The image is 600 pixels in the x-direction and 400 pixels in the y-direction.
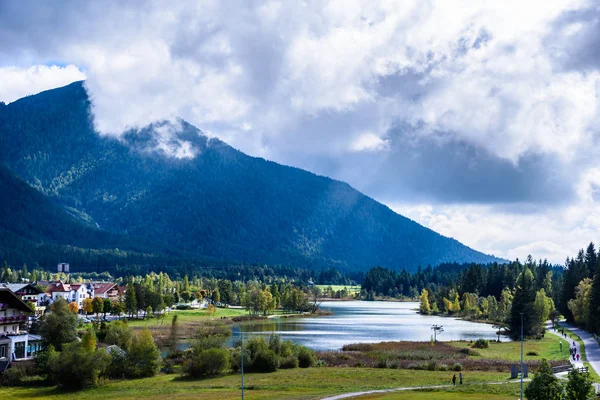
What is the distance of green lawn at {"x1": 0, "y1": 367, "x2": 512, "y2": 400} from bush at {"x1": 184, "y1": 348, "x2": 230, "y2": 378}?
174 centimetres

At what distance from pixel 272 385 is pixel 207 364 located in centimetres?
1188

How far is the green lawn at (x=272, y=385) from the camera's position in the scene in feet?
210

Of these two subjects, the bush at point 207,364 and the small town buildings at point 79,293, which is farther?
the small town buildings at point 79,293

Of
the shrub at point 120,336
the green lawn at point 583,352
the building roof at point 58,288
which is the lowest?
the green lawn at point 583,352

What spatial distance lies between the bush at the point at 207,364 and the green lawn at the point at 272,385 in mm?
1744

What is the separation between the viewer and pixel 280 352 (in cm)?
8631

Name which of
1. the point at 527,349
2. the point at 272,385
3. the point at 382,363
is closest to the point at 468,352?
the point at 527,349

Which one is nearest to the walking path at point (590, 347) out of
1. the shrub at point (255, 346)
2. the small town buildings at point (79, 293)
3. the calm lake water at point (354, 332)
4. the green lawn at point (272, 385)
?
the calm lake water at point (354, 332)

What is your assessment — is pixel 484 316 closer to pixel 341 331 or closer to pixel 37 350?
pixel 341 331

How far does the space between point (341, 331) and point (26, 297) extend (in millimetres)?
59819

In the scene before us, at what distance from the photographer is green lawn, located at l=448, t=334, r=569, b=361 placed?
91.9m

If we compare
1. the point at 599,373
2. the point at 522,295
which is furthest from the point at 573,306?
the point at 599,373

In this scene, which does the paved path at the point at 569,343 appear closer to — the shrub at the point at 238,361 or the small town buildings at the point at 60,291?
the shrub at the point at 238,361

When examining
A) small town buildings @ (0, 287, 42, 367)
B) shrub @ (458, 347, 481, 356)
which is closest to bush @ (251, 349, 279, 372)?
small town buildings @ (0, 287, 42, 367)
